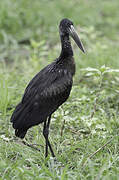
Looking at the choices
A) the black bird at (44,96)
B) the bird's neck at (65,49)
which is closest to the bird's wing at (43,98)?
the black bird at (44,96)

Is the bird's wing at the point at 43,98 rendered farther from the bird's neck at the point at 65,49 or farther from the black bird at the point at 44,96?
the bird's neck at the point at 65,49

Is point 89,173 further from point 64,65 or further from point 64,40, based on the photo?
point 64,40

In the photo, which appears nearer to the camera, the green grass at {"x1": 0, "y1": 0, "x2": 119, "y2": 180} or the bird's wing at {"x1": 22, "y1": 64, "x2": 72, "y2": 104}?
the green grass at {"x1": 0, "y1": 0, "x2": 119, "y2": 180}

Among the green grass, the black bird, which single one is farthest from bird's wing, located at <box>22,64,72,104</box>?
the green grass

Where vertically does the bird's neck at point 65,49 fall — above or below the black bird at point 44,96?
above

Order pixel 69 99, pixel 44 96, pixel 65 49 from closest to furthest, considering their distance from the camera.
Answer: pixel 44 96 → pixel 65 49 → pixel 69 99

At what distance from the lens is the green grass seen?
3809 mm

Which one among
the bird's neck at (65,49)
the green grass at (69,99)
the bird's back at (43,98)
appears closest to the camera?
the green grass at (69,99)

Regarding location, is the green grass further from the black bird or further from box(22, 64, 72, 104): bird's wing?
box(22, 64, 72, 104): bird's wing

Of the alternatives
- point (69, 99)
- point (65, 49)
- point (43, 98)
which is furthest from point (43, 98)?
point (69, 99)

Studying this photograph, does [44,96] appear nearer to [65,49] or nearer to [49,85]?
[49,85]

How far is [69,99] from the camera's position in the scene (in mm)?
5605

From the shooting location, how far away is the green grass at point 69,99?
12.5 feet

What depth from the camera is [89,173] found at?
12.1 feet
